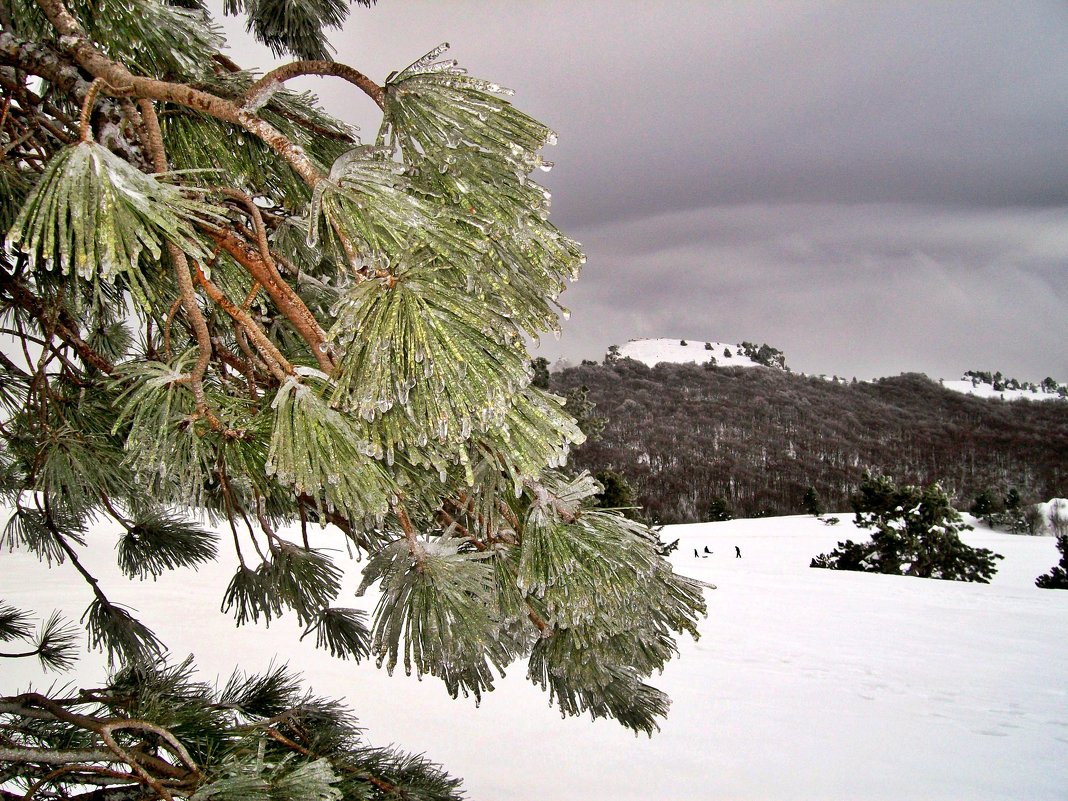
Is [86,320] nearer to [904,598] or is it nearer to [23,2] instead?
[23,2]

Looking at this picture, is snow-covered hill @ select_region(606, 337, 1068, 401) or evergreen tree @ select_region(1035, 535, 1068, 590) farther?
snow-covered hill @ select_region(606, 337, 1068, 401)

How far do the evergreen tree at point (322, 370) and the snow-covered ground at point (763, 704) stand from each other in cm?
107

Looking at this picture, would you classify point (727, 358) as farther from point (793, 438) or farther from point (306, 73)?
point (306, 73)

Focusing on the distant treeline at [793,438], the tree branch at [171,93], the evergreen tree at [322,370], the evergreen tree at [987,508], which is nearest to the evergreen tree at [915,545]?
the evergreen tree at [987,508]

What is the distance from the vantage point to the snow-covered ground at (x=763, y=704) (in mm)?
3170

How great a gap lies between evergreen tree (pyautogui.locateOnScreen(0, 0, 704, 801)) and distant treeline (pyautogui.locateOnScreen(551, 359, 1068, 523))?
93.6 feet

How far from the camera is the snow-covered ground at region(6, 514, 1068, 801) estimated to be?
10.4ft

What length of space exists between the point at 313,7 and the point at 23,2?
1834 mm

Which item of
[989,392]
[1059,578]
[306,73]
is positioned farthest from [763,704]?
[989,392]

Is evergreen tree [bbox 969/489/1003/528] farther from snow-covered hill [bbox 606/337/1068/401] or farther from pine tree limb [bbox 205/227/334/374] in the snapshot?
snow-covered hill [bbox 606/337/1068/401]

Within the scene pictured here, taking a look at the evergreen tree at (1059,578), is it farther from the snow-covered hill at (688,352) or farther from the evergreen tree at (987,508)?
the snow-covered hill at (688,352)

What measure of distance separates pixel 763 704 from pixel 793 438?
4654 centimetres

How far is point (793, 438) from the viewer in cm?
4706

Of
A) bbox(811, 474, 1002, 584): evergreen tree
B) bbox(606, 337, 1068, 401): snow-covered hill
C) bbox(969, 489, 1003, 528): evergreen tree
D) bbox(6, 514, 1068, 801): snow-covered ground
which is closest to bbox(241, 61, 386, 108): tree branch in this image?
bbox(6, 514, 1068, 801): snow-covered ground
